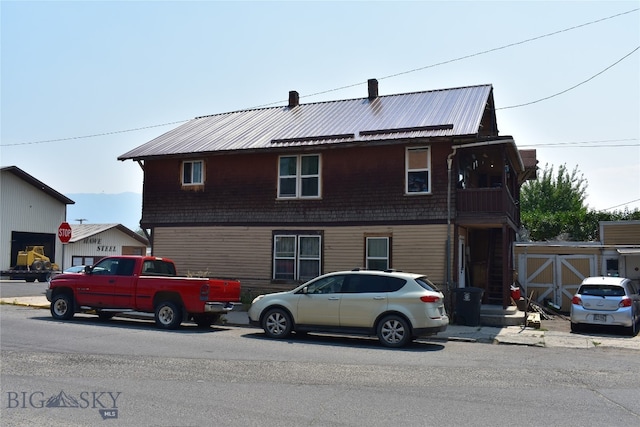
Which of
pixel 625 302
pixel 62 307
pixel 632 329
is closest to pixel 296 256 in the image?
pixel 62 307

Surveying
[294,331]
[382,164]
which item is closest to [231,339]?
[294,331]

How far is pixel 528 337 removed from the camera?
1484cm

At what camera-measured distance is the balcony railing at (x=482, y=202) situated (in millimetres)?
17906

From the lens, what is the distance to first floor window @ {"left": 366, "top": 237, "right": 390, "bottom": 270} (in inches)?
757

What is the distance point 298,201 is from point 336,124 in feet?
11.1

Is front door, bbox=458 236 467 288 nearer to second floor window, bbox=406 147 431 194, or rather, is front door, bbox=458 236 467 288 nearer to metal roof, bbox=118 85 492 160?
second floor window, bbox=406 147 431 194

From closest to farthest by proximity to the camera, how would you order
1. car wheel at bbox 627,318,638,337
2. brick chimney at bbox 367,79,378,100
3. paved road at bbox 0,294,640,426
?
1. paved road at bbox 0,294,640,426
2. car wheel at bbox 627,318,638,337
3. brick chimney at bbox 367,79,378,100

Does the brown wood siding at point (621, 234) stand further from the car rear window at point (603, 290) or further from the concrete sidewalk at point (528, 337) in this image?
the concrete sidewalk at point (528, 337)

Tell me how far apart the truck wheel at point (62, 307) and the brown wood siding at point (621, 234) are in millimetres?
20651

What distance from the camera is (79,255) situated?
46875mm

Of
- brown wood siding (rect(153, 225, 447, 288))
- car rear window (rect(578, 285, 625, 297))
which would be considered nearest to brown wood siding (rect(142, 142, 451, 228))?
brown wood siding (rect(153, 225, 447, 288))

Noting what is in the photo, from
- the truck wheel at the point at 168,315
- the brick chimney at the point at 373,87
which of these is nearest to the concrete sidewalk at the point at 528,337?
the truck wheel at the point at 168,315

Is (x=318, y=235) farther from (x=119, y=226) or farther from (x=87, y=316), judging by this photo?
(x=119, y=226)

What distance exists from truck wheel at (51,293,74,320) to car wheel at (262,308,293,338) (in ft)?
20.6
